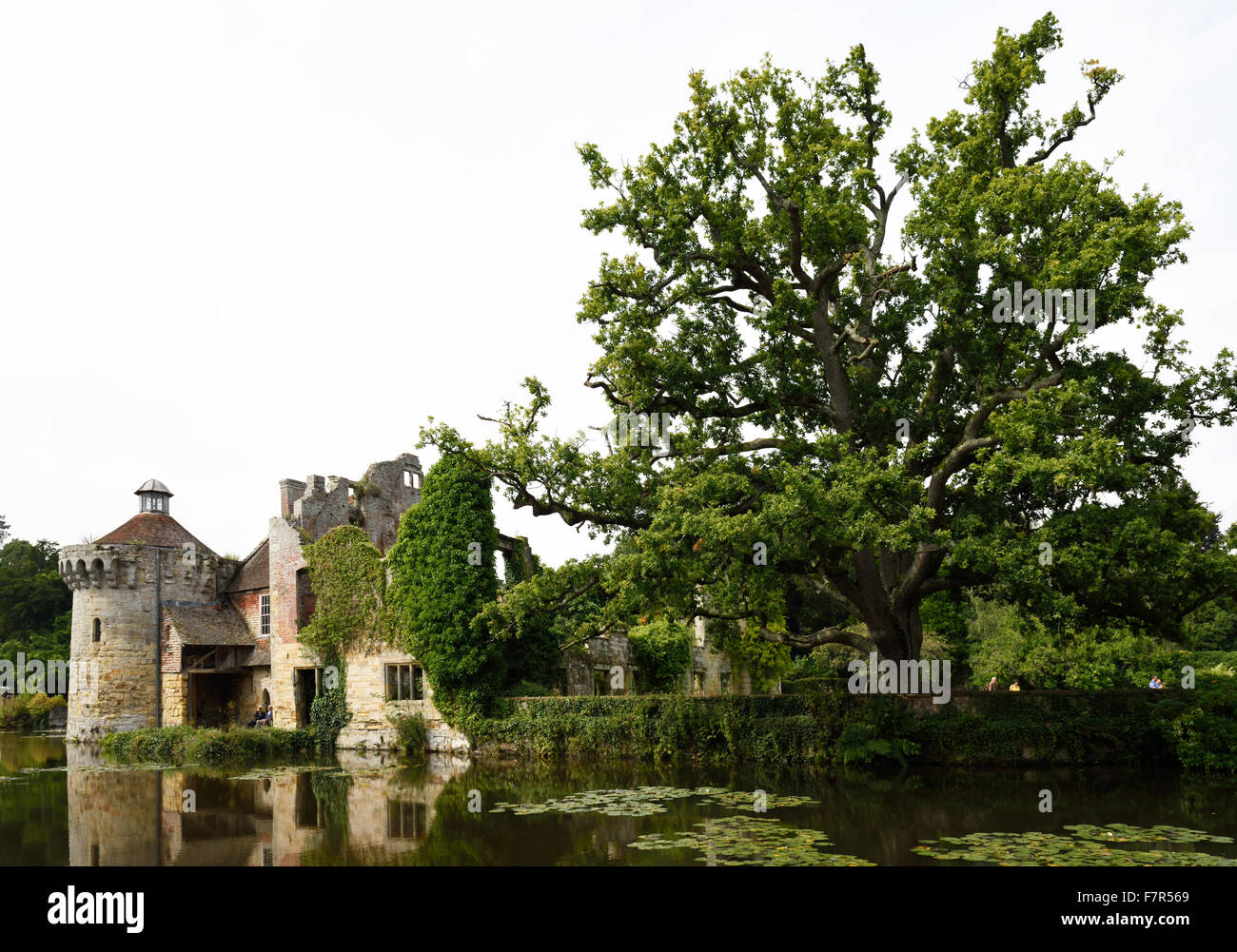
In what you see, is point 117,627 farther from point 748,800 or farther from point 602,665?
point 748,800

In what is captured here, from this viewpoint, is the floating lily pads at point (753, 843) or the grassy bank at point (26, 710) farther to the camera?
the grassy bank at point (26, 710)

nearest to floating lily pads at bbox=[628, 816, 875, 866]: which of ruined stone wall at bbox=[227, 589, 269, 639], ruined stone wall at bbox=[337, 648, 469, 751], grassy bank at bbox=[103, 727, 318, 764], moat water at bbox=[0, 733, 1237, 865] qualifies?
moat water at bbox=[0, 733, 1237, 865]

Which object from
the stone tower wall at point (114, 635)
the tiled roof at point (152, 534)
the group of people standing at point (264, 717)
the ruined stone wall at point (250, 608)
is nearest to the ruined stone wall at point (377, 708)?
the group of people standing at point (264, 717)

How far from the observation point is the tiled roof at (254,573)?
33.9 metres

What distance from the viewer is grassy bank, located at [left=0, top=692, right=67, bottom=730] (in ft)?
136

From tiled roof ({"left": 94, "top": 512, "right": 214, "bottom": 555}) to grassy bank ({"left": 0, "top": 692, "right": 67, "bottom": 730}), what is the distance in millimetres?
12769

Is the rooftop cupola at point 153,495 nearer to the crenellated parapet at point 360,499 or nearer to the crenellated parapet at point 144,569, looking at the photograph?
the crenellated parapet at point 144,569

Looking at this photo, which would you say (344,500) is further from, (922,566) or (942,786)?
(942,786)

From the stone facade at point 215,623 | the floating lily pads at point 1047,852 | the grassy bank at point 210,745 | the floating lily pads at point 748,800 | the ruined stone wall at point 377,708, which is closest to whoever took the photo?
the floating lily pads at point 1047,852

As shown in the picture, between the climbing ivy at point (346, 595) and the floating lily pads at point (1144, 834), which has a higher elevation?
the climbing ivy at point (346, 595)

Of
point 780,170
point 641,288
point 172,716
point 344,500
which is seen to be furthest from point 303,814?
point 172,716

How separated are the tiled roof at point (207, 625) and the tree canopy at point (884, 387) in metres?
17.1

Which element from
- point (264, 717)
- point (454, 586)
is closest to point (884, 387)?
point (454, 586)
